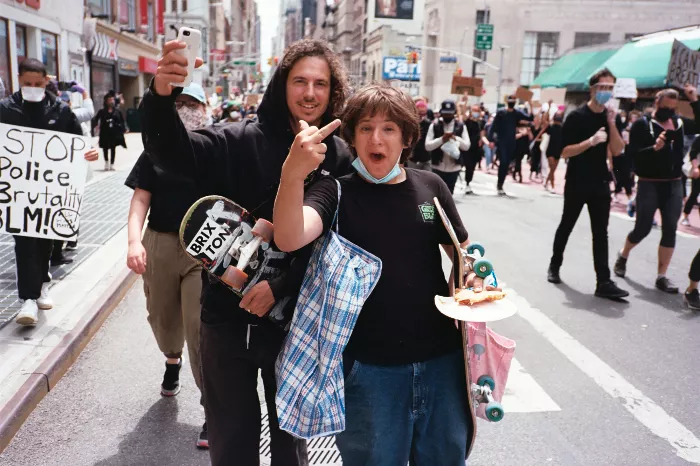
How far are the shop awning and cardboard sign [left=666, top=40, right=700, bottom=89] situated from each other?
22.7 meters

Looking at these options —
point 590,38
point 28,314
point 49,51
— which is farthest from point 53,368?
point 590,38

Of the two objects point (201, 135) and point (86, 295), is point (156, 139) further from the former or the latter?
point (86, 295)

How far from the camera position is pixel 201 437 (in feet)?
11.2

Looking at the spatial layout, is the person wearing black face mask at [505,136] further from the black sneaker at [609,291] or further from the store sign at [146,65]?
the store sign at [146,65]

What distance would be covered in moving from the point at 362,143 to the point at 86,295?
4480 millimetres

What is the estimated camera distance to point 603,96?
605cm

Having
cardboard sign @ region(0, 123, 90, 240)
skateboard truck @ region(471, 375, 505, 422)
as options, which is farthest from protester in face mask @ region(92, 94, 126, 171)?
skateboard truck @ region(471, 375, 505, 422)

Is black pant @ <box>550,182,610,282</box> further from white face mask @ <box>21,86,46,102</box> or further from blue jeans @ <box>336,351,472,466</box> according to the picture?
white face mask @ <box>21,86,46,102</box>

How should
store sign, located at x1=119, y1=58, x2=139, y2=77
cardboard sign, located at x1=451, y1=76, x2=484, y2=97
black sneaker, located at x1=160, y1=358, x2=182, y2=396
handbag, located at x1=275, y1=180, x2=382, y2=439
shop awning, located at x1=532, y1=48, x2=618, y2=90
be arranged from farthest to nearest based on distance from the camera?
shop awning, located at x1=532, y1=48, x2=618, y2=90, store sign, located at x1=119, y1=58, x2=139, y2=77, cardboard sign, located at x1=451, y1=76, x2=484, y2=97, black sneaker, located at x1=160, y1=358, x2=182, y2=396, handbag, located at x1=275, y1=180, x2=382, y2=439

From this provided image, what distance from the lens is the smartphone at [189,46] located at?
201 centimetres

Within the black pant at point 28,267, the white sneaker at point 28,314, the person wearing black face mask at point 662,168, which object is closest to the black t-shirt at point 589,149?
the person wearing black face mask at point 662,168

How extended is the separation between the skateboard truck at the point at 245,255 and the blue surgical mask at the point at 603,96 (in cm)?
493

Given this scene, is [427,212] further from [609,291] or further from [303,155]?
[609,291]

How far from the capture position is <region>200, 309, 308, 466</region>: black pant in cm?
231
